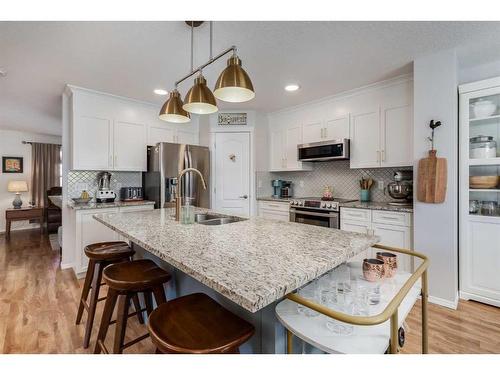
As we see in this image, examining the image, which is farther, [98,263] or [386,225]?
[386,225]

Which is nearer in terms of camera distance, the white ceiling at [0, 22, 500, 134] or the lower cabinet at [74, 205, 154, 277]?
the white ceiling at [0, 22, 500, 134]

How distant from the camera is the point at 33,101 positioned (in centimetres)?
363

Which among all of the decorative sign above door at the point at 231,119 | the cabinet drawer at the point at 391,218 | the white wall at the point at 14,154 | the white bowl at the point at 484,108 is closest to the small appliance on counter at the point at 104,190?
the decorative sign above door at the point at 231,119

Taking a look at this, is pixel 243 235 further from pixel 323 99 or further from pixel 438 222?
pixel 323 99

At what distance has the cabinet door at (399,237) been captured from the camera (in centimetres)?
249

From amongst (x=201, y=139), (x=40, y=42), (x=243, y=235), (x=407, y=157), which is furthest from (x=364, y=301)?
(x=201, y=139)

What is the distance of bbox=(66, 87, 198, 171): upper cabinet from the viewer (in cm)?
314

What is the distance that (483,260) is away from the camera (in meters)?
2.25

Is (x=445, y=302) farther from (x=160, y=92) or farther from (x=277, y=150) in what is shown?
(x=160, y=92)

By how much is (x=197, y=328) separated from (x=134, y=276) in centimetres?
65

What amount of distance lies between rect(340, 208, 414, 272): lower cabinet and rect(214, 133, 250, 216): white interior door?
1687mm

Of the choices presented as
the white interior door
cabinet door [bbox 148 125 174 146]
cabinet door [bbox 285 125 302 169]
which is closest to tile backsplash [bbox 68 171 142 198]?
cabinet door [bbox 148 125 174 146]

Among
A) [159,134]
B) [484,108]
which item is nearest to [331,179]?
[484,108]

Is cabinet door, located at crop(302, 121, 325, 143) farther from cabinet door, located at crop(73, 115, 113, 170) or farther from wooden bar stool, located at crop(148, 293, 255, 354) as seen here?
wooden bar stool, located at crop(148, 293, 255, 354)
